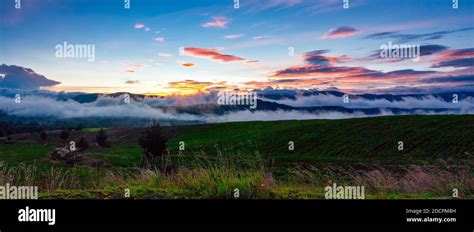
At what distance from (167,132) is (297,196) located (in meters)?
7.43

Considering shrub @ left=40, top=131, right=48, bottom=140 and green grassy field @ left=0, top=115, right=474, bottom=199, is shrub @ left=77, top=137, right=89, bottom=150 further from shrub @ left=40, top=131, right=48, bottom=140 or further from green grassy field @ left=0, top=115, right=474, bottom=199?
shrub @ left=40, top=131, right=48, bottom=140

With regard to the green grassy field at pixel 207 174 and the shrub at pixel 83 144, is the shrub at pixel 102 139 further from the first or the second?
the shrub at pixel 83 144

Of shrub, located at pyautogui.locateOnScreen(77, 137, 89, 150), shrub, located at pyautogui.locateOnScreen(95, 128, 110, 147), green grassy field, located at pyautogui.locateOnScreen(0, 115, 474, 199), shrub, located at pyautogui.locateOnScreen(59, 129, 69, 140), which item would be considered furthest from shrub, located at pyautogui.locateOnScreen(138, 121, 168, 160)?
shrub, located at pyautogui.locateOnScreen(59, 129, 69, 140)

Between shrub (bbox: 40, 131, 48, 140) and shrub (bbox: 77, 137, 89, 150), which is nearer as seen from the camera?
shrub (bbox: 40, 131, 48, 140)

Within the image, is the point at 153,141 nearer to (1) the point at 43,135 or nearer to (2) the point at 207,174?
(1) the point at 43,135

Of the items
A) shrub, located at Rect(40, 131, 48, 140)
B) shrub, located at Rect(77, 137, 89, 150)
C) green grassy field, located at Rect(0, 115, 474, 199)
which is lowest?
green grassy field, located at Rect(0, 115, 474, 199)

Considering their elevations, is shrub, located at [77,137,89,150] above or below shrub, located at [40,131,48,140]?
below

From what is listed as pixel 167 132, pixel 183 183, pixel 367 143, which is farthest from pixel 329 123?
pixel 183 183

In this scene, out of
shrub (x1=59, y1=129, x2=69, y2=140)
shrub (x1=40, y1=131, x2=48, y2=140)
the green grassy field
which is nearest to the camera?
the green grassy field

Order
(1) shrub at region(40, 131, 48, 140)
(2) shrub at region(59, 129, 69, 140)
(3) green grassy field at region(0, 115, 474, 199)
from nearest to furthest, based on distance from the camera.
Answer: (3) green grassy field at region(0, 115, 474, 199), (1) shrub at region(40, 131, 48, 140), (2) shrub at region(59, 129, 69, 140)

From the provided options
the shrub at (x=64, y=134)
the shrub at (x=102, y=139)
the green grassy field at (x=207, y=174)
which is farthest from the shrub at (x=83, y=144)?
the shrub at (x=64, y=134)

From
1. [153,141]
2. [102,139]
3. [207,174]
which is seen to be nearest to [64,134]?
[102,139]

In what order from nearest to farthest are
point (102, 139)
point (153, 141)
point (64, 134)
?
point (64, 134)
point (102, 139)
point (153, 141)
